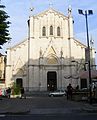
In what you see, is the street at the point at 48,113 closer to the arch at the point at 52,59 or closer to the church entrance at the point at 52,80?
the church entrance at the point at 52,80

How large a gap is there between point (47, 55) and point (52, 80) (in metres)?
5.65

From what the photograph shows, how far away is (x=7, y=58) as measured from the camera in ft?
229

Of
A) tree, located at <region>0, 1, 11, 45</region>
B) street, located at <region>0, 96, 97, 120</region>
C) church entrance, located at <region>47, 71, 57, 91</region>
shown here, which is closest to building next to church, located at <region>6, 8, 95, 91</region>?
church entrance, located at <region>47, 71, 57, 91</region>

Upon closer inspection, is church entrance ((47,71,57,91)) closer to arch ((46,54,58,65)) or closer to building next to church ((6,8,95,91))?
building next to church ((6,8,95,91))

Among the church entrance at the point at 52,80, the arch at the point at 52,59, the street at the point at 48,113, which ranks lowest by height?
the street at the point at 48,113

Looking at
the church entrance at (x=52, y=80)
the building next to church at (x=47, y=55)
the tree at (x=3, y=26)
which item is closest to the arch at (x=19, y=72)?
the building next to church at (x=47, y=55)

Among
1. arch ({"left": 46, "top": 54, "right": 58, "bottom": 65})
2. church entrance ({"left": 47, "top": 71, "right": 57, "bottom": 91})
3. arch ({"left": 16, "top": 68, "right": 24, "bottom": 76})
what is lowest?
church entrance ({"left": 47, "top": 71, "right": 57, "bottom": 91})

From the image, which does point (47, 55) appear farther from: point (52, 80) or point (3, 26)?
point (3, 26)

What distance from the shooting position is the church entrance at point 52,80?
70.1 meters

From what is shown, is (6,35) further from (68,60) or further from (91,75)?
(68,60)

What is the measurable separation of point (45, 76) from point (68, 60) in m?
6.18

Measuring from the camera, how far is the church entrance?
70125 millimetres

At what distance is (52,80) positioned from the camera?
70875mm

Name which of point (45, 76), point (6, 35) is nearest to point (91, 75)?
point (6, 35)
